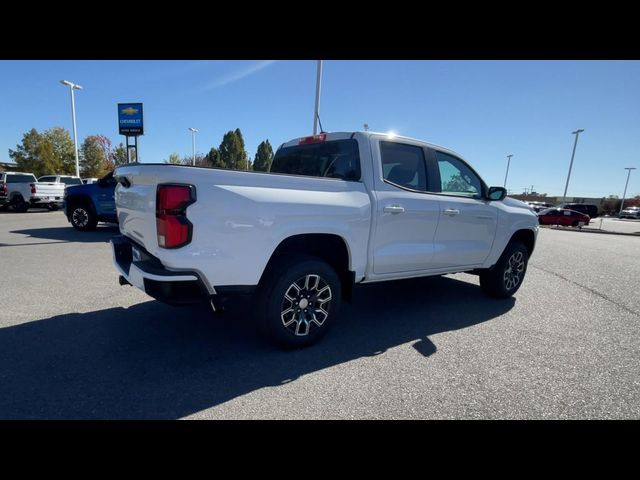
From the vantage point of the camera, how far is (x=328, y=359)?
117 inches

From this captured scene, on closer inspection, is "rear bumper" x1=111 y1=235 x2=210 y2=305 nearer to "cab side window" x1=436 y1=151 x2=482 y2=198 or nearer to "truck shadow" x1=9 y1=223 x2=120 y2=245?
"cab side window" x1=436 y1=151 x2=482 y2=198

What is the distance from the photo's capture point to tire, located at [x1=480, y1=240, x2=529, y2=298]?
15.9 ft

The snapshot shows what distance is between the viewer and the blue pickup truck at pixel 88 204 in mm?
9594

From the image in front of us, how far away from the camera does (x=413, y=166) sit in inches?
152

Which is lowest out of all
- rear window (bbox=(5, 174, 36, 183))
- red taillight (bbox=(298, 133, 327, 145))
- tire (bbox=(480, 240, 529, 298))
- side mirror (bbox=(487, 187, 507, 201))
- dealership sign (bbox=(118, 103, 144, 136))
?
tire (bbox=(480, 240, 529, 298))

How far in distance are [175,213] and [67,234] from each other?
381 inches

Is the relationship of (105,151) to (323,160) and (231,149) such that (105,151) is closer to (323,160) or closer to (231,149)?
(231,149)

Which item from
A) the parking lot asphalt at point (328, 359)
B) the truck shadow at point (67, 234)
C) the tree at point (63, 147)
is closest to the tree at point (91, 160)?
the tree at point (63, 147)

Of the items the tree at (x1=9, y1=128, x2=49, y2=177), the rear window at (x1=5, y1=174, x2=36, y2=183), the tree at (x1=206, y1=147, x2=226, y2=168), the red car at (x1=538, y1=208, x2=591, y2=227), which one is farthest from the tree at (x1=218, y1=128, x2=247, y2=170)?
the red car at (x1=538, y1=208, x2=591, y2=227)

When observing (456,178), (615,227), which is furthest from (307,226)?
(615,227)

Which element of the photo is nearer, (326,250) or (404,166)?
(326,250)

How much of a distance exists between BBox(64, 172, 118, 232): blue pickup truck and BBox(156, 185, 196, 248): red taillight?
28.5ft
